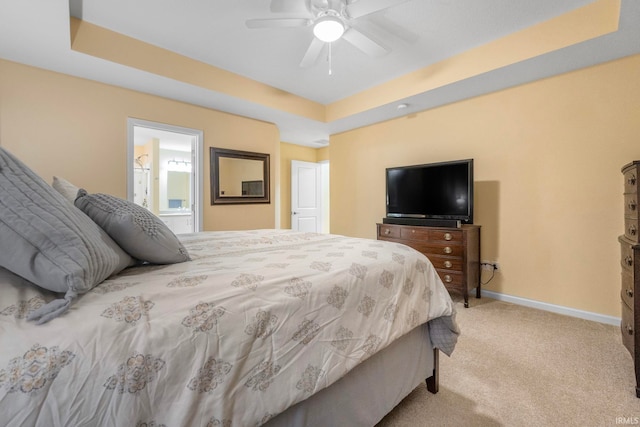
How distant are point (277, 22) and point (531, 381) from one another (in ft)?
9.54

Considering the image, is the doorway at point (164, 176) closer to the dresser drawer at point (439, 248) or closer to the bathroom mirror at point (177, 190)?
the bathroom mirror at point (177, 190)

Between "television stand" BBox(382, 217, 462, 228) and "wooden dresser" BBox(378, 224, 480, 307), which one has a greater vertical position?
"television stand" BBox(382, 217, 462, 228)

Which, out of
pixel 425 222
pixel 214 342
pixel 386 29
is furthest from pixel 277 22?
pixel 425 222

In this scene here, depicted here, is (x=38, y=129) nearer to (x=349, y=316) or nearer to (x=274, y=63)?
(x=274, y=63)

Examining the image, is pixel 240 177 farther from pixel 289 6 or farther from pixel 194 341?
pixel 194 341

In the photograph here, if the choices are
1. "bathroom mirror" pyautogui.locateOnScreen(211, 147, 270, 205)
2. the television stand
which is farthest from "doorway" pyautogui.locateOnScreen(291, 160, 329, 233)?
the television stand

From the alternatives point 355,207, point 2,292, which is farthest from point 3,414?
point 355,207

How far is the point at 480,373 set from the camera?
1.71m

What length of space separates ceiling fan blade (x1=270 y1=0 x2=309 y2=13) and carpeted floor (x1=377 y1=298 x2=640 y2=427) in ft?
8.64

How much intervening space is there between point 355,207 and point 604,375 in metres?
3.35

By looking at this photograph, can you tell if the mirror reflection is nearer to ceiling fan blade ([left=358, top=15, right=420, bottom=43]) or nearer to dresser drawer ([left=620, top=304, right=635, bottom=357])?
ceiling fan blade ([left=358, top=15, right=420, bottom=43])

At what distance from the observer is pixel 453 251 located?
114 inches

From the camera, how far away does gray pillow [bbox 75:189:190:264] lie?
1.02 m

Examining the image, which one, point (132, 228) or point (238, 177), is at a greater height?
point (238, 177)
